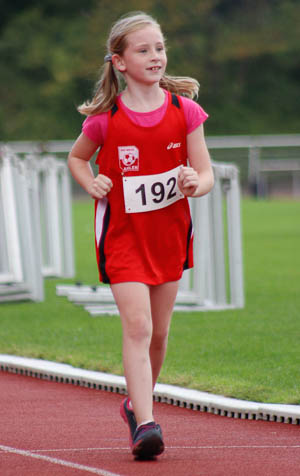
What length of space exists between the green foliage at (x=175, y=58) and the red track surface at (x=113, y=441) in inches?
1964

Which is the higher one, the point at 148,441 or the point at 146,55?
the point at 146,55

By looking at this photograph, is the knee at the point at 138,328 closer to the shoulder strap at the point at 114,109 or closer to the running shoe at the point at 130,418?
the running shoe at the point at 130,418

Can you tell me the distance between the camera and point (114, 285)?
4.67 metres

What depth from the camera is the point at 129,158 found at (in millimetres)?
4605

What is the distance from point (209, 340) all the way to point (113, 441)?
3314 millimetres

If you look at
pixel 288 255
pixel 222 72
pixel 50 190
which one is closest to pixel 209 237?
pixel 50 190

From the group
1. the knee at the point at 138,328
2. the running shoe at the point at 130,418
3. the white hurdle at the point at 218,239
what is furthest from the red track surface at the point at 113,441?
the white hurdle at the point at 218,239

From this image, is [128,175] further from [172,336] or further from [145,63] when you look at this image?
[172,336]

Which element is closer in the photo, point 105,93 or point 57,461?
point 57,461

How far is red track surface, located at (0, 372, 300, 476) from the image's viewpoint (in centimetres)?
439

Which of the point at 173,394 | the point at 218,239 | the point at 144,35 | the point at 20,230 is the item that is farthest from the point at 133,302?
the point at 20,230

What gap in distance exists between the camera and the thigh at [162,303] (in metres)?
4.78

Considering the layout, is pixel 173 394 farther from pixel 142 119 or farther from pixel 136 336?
pixel 142 119

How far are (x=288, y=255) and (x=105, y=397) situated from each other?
1179cm
